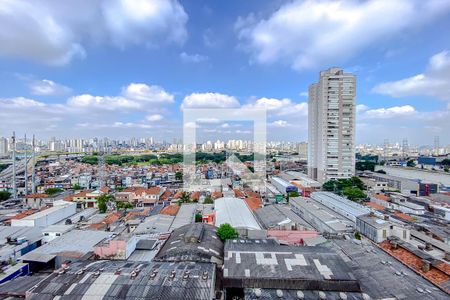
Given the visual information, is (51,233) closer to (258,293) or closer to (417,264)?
(258,293)

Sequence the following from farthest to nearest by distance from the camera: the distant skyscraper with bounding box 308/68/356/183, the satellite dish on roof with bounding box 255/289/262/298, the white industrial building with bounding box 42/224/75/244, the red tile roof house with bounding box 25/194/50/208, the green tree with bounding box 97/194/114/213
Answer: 1. the distant skyscraper with bounding box 308/68/356/183
2. the red tile roof house with bounding box 25/194/50/208
3. the green tree with bounding box 97/194/114/213
4. the white industrial building with bounding box 42/224/75/244
5. the satellite dish on roof with bounding box 255/289/262/298

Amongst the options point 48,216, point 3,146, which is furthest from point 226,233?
point 3,146

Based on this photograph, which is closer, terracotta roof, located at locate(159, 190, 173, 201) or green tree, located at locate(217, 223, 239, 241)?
green tree, located at locate(217, 223, 239, 241)

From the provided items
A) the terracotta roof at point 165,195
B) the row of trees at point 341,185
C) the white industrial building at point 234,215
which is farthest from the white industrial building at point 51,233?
the row of trees at point 341,185

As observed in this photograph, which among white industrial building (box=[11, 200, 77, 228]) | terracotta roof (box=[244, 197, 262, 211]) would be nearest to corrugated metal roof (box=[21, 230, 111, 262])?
white industrial building (box=[11, 200, 77, 228])

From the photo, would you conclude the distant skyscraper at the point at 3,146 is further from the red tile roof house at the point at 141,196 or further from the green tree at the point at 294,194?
the green tree at the point at 294,194

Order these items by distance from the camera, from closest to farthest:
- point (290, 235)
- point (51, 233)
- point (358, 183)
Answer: point (290, 235), point (51, 233), point (358, 183)

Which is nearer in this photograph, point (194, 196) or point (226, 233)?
point (226, 233)

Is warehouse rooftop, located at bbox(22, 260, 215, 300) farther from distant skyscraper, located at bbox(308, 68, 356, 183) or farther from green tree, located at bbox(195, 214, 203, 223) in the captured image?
distant skyscraper, located at bbox(308, 68, 356, 183)

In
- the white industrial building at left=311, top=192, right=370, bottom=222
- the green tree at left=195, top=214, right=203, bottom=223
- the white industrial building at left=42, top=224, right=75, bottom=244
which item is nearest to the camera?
the white industrial building at left=42, top=224, right=75, bottom=244
